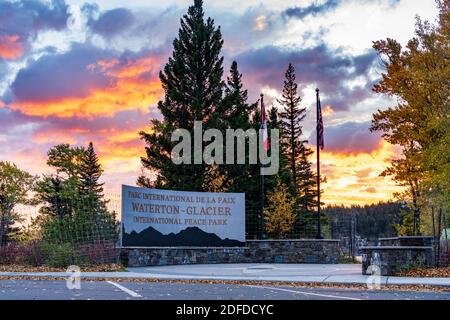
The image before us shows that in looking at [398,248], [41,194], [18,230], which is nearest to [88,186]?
[41,194]

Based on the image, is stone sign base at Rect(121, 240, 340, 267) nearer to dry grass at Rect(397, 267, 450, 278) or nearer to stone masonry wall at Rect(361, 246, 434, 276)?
stone masonry wall at Rect(361, 246, 434, 276)

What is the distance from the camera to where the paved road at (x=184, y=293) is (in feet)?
39.1

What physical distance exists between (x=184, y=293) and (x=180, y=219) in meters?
14.1

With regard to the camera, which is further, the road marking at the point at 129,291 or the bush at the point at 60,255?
the bush at the point at 60,255

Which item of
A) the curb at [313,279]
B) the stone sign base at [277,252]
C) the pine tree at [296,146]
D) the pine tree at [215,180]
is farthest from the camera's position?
the pine tree at [296,146]

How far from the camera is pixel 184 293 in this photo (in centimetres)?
1290

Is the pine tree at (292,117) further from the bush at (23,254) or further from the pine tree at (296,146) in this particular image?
the bush at (23,254)

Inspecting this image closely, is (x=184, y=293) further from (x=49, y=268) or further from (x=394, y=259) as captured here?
(x=49, y=268)

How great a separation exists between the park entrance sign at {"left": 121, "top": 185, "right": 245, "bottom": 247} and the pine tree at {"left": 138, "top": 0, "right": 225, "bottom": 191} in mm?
16493

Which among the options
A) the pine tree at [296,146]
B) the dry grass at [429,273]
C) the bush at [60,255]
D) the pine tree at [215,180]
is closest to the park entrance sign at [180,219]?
the bush at [60,255]

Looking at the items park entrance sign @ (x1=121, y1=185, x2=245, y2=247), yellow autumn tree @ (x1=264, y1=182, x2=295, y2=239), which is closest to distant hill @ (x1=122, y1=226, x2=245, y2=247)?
park entrance sign @ (x1=121, y1=185, x2=245, y2=247)

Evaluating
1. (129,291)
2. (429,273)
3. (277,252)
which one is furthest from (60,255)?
(429,273)

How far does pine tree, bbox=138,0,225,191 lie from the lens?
4528 centimetres
